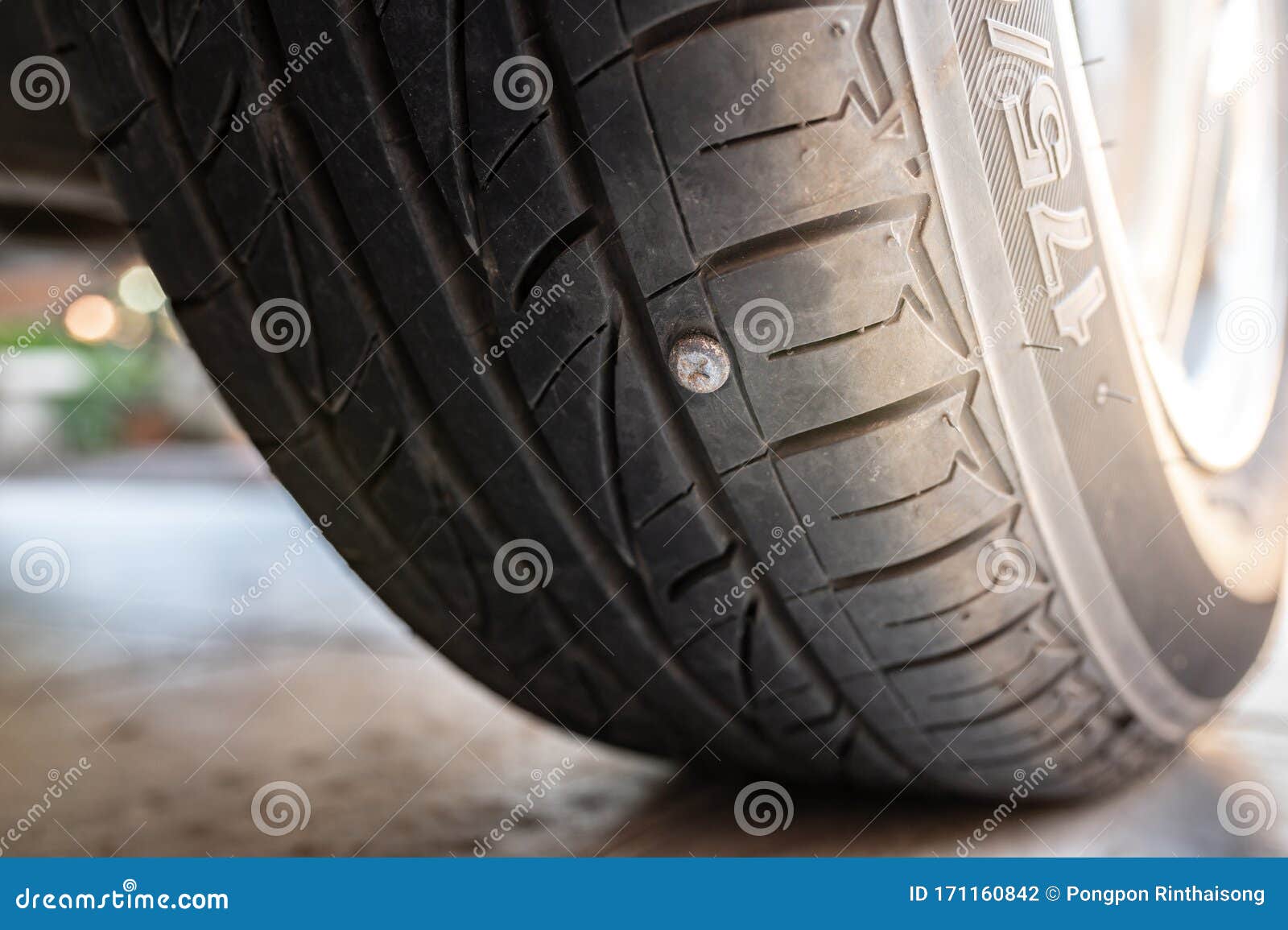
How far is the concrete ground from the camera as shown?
96 cm

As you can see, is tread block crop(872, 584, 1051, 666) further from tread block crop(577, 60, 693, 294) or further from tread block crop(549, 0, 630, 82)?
tread block crop(549, 0, 630, 82)

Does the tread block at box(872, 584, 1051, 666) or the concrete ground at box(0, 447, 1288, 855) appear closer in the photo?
the tread block at box(872, 584, 1051, 666)

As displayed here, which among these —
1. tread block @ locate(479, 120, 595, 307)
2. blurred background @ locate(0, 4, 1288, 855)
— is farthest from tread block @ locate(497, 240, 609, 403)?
blurred background @ locate(0, 4, 1288, 855)

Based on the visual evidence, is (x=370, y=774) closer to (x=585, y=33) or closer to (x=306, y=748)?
(x=306, y=748)

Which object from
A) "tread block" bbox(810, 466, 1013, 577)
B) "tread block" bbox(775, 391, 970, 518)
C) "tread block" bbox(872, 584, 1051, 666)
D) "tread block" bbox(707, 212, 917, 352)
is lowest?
"tread block" bbox(872, 584, 1051, 666)

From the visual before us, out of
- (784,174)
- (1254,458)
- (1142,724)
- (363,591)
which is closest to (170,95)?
(784,174)

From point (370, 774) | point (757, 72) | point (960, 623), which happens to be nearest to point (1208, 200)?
point (960, 623)

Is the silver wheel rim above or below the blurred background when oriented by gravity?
above

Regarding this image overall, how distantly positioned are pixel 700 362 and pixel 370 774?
698mm

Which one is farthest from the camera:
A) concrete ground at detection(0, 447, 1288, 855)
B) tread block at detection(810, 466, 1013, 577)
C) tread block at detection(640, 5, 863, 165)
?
concrete ground at detection(0, 447, 1288, 855)

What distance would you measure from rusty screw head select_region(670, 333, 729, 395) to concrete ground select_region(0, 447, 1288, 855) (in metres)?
0.48

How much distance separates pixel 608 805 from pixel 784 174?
2.28 feet

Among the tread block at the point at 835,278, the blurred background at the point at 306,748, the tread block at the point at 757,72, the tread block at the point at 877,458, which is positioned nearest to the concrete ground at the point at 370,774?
the blurred background at the point at 306,748

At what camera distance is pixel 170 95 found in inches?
28.9
